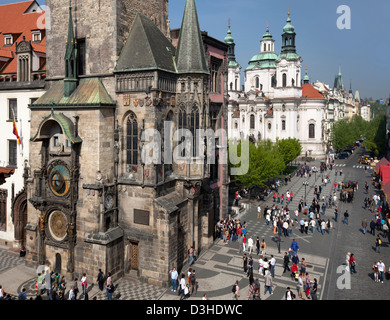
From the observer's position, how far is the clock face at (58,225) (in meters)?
24.5

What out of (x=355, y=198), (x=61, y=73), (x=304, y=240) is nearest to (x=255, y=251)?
(x=304, y=240)

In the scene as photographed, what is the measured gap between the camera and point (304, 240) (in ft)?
108

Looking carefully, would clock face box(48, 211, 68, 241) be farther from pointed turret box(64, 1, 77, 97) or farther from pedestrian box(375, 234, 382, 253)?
pedestrian box(375, 234, 382, 253)

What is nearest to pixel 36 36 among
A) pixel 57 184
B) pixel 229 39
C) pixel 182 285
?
pixel 57 184

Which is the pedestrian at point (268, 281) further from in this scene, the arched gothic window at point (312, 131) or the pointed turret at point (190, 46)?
the arched gothic window at point (312, 131)

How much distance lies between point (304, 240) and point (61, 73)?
86.2ft

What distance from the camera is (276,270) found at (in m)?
26.0

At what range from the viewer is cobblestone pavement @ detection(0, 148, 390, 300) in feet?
73.4

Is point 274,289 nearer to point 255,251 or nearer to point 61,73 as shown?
point 255,251

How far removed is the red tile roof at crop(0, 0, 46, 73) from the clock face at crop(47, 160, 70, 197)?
12.7m

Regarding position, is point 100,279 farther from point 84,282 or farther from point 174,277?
point 174,277

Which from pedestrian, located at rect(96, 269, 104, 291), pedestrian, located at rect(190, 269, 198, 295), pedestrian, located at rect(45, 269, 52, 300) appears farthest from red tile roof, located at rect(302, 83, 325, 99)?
pedestrian, located at rect(45, 269, 52, 300)

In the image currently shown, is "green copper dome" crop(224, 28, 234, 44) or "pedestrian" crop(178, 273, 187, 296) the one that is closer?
"pedestrian" crop(178, 273, 187, 296)

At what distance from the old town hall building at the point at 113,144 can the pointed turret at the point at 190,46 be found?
3.2 inches
